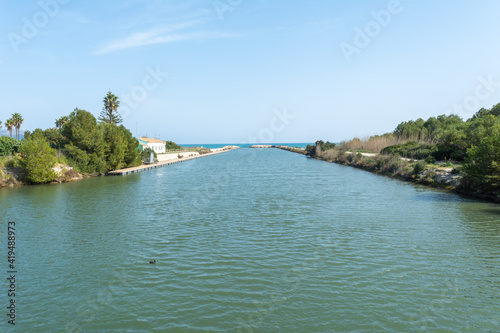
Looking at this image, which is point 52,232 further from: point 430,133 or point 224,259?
point 430,133

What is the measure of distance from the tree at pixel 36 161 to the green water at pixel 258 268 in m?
15.6

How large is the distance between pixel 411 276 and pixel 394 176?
3227 centimetres

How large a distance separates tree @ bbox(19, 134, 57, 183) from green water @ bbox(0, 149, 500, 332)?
51.0ft

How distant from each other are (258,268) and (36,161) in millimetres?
33733

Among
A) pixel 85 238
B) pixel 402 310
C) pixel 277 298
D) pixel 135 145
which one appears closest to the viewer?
pixel 402 310

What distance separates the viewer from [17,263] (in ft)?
40.1

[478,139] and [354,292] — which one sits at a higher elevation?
[478,139]

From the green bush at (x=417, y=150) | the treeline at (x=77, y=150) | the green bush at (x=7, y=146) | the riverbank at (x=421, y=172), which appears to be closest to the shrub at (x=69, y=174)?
the treeline at (x=77, y=150)

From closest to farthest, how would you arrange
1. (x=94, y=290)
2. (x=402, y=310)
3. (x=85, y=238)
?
(x=402, y=310), (x=94, y=290), (x=85, y=238)

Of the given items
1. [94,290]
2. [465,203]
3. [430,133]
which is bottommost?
[94,290]

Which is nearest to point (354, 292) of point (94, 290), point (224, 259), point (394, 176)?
point (224, 259)

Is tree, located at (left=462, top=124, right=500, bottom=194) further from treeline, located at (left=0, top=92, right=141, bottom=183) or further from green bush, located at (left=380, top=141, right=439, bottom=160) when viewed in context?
treeline, located at (left=0, top=92, right=141, bottom=183)

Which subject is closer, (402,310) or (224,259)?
(402,310)

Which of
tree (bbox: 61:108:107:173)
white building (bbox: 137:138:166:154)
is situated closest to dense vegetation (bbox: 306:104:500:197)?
tree (bbox: 61:108:107:173)
